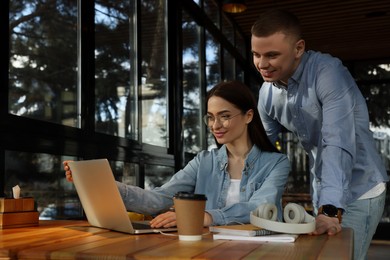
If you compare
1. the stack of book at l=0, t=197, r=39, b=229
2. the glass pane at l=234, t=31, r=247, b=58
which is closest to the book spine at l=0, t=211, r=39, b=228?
the stack of book at l=0, t=197, r=39, b=229

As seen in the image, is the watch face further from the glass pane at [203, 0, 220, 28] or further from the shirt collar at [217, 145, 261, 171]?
the glass pane at [203, 0, 220, 28]

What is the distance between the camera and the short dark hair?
170 centimetres

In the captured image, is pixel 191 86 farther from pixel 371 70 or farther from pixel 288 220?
pixel 371 70

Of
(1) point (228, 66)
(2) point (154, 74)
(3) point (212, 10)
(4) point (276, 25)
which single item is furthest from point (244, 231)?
(1) point (228, 66)

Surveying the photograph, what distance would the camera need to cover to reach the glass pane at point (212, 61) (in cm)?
586

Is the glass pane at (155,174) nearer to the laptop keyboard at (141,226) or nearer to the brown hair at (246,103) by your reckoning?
the brown hair at (246,103)

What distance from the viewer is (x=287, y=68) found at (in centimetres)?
179

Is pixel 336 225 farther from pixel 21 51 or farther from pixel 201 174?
pixel 21 51

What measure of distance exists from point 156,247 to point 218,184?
2.45ft

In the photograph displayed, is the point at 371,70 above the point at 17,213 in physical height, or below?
above

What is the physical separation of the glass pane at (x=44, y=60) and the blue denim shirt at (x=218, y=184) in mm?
1036

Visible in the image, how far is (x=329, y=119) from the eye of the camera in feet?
5.68

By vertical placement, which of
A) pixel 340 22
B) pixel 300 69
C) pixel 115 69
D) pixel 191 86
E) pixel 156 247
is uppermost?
pixel 340 22

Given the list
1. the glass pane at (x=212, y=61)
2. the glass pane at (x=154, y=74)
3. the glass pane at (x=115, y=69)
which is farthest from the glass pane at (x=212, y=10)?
the glass pane at (x=115, y=69)
